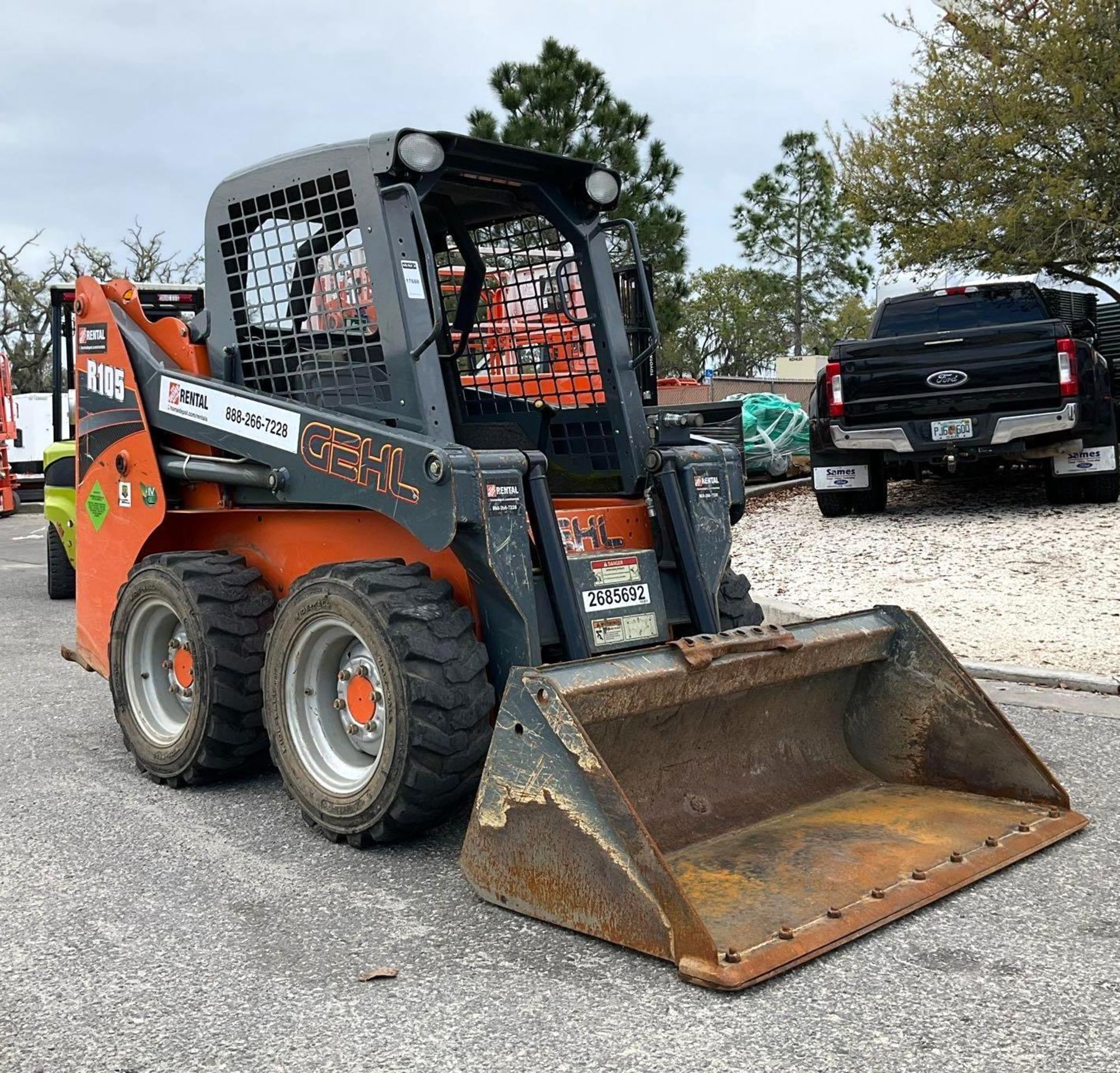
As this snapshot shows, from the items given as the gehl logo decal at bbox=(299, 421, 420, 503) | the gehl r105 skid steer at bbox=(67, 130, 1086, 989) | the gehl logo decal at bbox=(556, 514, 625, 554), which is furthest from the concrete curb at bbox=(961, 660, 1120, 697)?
the gehl logo decal at bbox=(299, 421, 420, 503)

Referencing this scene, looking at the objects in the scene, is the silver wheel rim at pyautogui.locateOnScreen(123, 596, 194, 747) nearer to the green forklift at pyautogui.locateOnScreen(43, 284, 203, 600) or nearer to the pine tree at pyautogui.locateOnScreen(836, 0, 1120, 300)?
the green forklift at pyautogui.locateOnScreen(43, 284, 203, 600)

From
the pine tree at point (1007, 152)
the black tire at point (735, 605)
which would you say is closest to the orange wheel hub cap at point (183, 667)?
the black tire at point (735, 605)

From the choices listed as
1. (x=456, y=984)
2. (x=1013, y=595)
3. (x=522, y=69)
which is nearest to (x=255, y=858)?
(x=456, y=984)

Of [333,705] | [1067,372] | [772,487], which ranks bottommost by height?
[333,705]

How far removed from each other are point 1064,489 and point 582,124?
630 inches

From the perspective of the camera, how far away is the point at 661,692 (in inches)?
159

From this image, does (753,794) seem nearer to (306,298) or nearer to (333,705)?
(333,705)

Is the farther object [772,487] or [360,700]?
[772,487]

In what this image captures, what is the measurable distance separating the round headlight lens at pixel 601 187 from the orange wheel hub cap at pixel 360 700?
219 cm


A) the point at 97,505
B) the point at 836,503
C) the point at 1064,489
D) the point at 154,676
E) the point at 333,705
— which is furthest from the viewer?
the point at 836,503

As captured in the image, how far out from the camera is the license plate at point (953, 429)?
10773 mm

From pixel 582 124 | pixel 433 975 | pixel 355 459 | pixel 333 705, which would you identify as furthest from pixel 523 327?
pixel 582 124

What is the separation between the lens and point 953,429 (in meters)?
10.8

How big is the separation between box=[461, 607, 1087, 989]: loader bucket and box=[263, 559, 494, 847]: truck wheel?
38 cm
